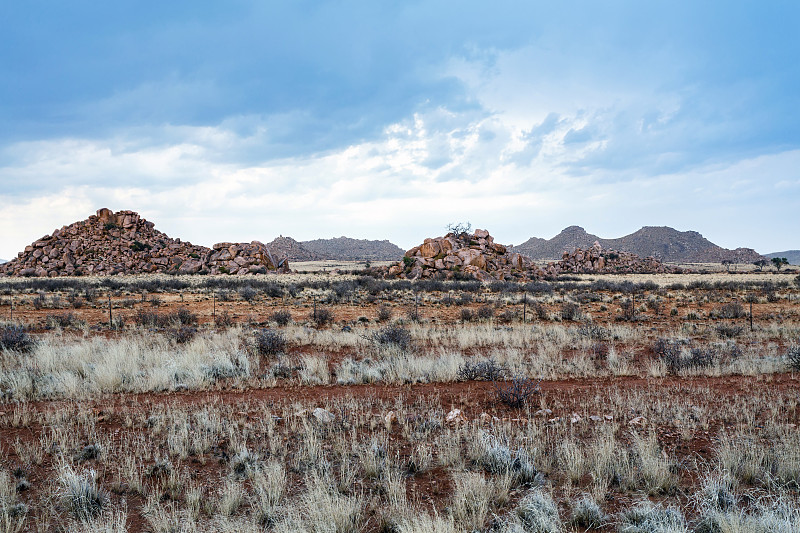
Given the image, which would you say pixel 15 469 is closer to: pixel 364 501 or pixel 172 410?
pixel 172 410

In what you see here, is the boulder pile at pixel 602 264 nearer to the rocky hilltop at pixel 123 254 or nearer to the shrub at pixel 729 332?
the rocky hilltop at pixel 123 254

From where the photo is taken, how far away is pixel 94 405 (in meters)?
7.54

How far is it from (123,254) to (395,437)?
80501mm

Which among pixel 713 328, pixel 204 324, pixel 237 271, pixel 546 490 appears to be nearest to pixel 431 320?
pixel 204 324

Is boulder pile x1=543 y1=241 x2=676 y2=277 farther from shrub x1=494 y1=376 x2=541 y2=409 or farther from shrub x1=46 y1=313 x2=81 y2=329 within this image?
shrub x1=494 y1=376 x2=541 y2=409

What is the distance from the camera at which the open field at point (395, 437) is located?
13.2ft

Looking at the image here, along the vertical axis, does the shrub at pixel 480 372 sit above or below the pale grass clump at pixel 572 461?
below

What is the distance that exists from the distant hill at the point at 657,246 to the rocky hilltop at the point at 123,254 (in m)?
110

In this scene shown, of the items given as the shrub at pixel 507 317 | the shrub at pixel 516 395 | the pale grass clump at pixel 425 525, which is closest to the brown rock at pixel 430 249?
the shrub at pixel 507 317

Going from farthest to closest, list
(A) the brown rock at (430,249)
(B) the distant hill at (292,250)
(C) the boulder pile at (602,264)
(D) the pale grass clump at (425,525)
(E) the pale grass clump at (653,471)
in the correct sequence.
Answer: (B) the distant hill at (292,250) < (C) the boulder pile at (602,264) < (A) the brown rock at (430,249) < (E) the pale grass clump at (653,471) < (D) the pale grass clump at (425,525)

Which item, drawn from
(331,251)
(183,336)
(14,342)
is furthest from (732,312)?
(331,251)

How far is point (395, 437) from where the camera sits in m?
6.10

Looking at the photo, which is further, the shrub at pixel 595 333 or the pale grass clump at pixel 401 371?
the shrub at pixel 595 333

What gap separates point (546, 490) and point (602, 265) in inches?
3292
